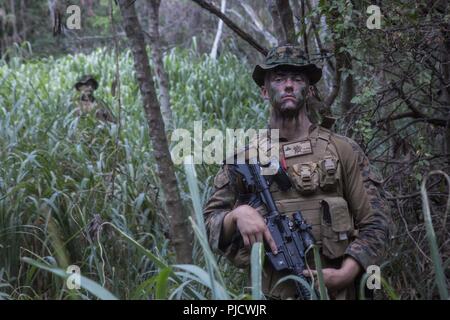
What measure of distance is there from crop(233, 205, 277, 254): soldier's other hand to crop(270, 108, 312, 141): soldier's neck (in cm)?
44

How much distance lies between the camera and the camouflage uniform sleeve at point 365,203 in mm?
2719

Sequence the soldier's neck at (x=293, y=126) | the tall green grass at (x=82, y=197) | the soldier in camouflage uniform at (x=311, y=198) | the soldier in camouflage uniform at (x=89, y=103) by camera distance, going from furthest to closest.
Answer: the soldier in camouflage uniform at (x=89, y=103)
the tall green grass at (x=82, y=197)
the soldier's neck at (x=293, y=126)
the soldier in camouflage uniform at (x=311, y=198)

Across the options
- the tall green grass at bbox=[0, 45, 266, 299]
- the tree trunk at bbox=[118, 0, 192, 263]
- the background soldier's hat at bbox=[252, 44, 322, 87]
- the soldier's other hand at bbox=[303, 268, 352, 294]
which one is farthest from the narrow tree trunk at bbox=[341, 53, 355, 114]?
the soldier's other hand at bbox=[303, 268, 352, 294]

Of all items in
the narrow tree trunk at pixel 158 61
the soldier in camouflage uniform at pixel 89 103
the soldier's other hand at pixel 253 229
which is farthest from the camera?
the soldier in camouflage uniform at pixel 89 103

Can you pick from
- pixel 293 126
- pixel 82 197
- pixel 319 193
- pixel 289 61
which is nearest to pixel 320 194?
pixel 319 193

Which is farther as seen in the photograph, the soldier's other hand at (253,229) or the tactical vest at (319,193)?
the tactical vest at (319,193)

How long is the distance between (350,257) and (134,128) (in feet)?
13.7

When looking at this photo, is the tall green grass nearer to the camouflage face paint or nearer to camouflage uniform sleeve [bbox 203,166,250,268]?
camouflage uniform sleeve [bbox 203,166,250,268]

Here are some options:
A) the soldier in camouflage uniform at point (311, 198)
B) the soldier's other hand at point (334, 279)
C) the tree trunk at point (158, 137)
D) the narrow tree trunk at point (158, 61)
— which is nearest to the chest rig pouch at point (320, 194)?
the soldier in camouflage uniform at point (311, 198)

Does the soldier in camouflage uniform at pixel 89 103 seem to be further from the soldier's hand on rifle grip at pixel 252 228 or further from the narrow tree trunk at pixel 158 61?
the soldier's hand on rifle grip at pixel 252 228

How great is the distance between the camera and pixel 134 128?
21.5 ft

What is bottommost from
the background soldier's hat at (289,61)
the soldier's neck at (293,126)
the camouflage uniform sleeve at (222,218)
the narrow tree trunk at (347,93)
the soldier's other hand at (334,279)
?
the soldier's other hand at (334,279)

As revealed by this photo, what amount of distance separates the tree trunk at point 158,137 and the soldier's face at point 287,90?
3.00ft

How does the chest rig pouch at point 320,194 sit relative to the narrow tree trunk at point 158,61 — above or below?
below
